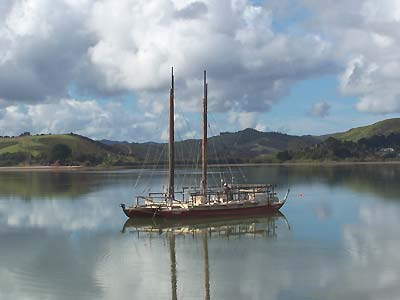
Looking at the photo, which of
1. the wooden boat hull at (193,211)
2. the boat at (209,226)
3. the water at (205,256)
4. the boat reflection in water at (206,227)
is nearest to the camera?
the water at (205,256)

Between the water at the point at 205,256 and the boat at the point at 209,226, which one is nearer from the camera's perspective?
the water at the point at 205,256

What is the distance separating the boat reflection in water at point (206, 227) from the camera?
1929 inches

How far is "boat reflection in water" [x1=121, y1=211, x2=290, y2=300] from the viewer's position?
49000mm

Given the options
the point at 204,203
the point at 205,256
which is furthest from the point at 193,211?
the point at 205,256

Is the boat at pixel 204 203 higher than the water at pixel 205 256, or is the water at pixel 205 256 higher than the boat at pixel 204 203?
the boat at pixel 204 203

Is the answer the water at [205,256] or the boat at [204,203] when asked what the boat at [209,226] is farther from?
the boat at [204,203]

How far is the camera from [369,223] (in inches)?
2167

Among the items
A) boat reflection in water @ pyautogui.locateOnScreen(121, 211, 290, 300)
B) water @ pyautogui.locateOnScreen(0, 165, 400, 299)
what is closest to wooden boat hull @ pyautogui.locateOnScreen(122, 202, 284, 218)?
boat reflection in water @ pyautogui.locateOnScreen(121, 211, 290, 300)

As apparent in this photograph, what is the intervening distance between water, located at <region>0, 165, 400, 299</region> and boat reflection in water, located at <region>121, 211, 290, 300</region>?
0.11 m

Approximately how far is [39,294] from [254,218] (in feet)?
112

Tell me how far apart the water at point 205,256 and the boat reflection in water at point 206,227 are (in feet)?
0.36

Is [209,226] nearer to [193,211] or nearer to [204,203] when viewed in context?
[193,211]

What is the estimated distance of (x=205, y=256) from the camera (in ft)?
→ 129

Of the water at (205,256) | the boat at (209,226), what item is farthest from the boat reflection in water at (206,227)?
the water at (205,256)
